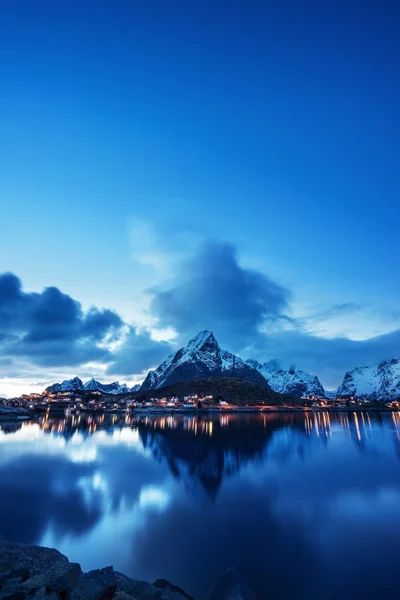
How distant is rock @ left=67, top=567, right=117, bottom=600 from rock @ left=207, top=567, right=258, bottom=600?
4396 millimetres

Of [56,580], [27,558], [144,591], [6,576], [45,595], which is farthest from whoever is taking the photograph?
[27,558]

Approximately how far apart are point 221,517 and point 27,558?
11830 millimetres

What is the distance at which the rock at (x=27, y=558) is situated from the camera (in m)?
10.8

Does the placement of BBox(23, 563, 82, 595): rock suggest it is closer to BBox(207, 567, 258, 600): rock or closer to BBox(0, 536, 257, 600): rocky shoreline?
BBox(0, 536, 257, 600): rocky shoreline

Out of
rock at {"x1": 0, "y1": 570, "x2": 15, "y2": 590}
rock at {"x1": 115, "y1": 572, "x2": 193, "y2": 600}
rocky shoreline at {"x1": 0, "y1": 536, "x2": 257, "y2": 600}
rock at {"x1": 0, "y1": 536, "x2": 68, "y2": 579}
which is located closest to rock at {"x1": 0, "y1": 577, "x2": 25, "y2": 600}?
rocky shoreline at {"x1": 0, "y1": 536, "x2": 257, "y2": 600}

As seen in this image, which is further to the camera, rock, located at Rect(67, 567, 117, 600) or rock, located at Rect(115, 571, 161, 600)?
rock, located at Rect(115, 571, 161, 600)

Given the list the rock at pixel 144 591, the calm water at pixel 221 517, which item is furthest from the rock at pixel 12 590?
the calm water at pixel 221 517

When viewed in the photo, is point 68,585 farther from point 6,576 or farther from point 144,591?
point 144,591

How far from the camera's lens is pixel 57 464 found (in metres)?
37.5

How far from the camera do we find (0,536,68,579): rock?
10.8 m

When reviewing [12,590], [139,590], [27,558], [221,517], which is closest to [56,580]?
[12,590]

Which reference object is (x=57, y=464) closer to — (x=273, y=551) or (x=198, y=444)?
(x=198, y=444)

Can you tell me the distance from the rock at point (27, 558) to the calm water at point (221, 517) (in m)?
1.42

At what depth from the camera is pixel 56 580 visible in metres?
8.27
